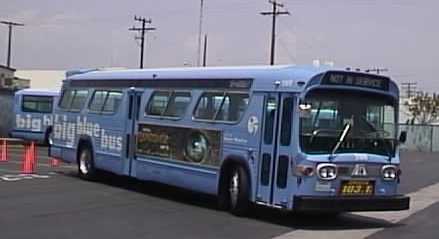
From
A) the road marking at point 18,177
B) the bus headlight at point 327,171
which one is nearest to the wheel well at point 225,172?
the bus headlight at point 327,171

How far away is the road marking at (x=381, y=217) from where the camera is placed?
14.4 meters

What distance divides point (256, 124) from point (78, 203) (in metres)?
4.00

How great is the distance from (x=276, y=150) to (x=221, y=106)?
242 cm

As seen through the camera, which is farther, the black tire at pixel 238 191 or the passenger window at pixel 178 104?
the passenger window at pixel 178 104

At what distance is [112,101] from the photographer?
2236 cm

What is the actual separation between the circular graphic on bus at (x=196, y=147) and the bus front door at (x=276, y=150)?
82.3 inches

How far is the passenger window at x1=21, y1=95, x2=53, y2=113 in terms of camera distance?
4516cm

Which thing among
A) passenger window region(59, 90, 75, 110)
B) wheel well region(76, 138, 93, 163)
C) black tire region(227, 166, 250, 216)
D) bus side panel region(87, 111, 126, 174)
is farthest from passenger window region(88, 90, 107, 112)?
black tire region(227, 166, 250, 216)

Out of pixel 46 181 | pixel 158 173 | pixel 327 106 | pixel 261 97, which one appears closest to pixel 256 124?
pixel 261 97

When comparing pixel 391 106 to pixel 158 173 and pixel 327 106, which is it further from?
pixel 158 173

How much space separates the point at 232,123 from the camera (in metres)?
17.1

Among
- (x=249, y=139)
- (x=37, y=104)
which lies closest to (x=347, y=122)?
(x=249, y=139)

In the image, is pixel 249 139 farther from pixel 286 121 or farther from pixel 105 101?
pixel 105 101

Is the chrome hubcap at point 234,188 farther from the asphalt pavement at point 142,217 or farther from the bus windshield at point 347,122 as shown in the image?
the bus windshield at point 347,122
